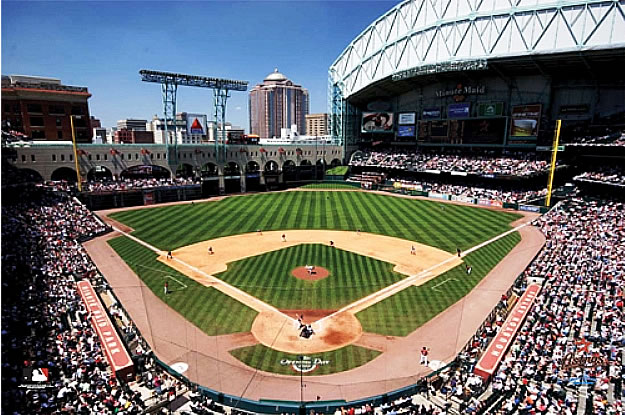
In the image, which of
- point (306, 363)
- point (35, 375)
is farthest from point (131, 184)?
point (306, 363)

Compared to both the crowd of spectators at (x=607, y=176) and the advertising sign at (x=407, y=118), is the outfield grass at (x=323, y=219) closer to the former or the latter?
the crowd of spectators at (x=607, y=176)

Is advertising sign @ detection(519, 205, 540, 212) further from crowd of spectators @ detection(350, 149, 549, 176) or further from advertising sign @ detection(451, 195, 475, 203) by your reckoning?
advertising sign @ detection(451, 195, 475, 203)

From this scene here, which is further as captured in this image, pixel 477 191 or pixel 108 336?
pixel 477 191

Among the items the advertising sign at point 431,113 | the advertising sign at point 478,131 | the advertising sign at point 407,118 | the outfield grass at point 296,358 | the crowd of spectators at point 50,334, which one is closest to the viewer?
the crowd of spectators at point 50,334

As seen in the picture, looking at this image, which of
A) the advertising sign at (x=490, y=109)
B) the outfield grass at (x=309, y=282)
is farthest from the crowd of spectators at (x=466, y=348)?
the advertising sign at (x=490, y=109)

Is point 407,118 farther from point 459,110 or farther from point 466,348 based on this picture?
point 466,348


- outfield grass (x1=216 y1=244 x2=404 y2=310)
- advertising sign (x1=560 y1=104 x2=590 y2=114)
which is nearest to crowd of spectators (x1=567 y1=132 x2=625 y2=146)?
advertising sign (x1=560 y1=104 x2=590 y2=114)
